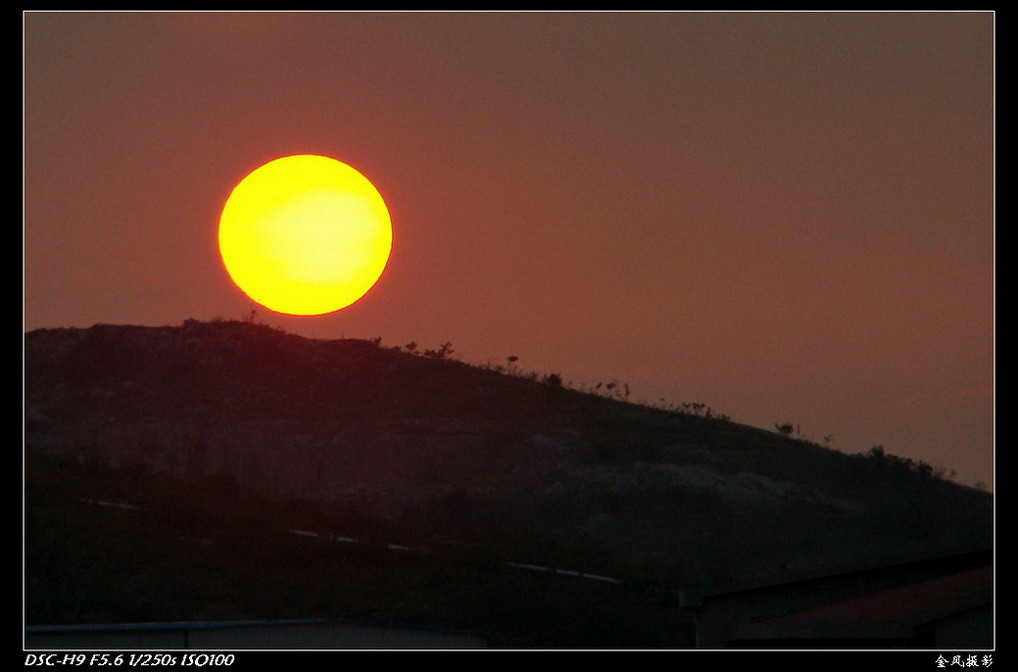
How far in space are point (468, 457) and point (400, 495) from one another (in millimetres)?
3680

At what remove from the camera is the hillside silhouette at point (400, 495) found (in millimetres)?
27203

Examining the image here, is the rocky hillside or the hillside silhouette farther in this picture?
the rocky hillside

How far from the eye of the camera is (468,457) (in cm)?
4003

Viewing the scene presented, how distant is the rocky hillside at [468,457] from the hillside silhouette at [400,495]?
11 centimetres

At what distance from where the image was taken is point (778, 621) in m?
12.0

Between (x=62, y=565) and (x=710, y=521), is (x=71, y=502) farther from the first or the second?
(x=710, y=521)

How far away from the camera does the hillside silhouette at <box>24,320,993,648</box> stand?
1071 inches

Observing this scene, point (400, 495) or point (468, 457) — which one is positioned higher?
point (468, 457)

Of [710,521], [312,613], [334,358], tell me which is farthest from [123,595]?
[334,358]

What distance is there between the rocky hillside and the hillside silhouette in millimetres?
109

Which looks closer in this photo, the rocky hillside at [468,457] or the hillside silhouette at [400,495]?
the hillside silhouette at [400,495]

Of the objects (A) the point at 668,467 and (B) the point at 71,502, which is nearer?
(B) the point at 71,502

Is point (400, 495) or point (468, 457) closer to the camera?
point (400, 495)

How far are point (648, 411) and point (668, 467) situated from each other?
24.9ft
